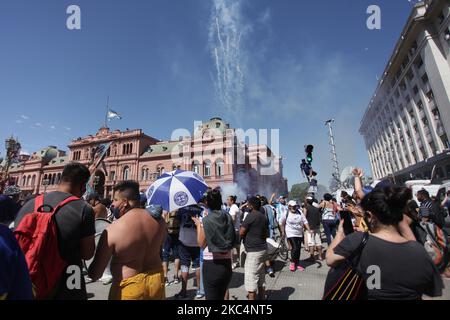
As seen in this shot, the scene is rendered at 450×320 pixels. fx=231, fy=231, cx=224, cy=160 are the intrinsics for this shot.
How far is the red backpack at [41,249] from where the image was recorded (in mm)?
1762

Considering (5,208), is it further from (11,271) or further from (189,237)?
(189,237)

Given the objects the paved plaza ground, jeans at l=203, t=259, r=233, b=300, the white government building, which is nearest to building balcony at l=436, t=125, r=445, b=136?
the white government building

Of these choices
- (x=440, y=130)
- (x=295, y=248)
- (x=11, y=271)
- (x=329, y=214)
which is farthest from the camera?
(x=440, y=130)

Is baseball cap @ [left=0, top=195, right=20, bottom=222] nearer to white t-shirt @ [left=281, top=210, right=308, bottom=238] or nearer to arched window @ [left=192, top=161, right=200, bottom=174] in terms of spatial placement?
white t-shirt @ [left=281, top=210, right=308, bottom=238]

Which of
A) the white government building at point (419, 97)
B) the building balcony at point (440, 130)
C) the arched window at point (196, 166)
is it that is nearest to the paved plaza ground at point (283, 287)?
the white government building at point (419, 97)

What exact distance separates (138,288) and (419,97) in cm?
3849

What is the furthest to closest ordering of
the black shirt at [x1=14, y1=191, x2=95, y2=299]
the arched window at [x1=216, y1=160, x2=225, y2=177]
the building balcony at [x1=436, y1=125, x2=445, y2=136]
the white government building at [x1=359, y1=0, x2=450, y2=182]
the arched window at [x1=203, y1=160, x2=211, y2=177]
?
the arched window at [x1=203, y1=160, x2=211, y2=177]
the arched window at [x1=216, y1=160, x2=225, y2=177]
the building balcony at [x1=436, y1=125, x2=445, y2=136]
the white government building at [x1=359, y1=0, x2=450, y2=182]
the black shirt at [x1=14, y1=191, x2=95, y2=299]

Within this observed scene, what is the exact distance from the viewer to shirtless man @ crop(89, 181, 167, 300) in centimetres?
225

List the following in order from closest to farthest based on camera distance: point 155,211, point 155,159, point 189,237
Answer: point 155,211, point 189,237, point 155,159

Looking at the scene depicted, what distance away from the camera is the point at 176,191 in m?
5.43

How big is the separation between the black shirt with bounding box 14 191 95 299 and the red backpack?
58mm

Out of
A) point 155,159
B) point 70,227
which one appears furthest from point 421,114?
point 155,159

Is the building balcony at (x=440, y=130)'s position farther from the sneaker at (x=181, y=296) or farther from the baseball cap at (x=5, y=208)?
the baseball cap at (x=5, y=208)

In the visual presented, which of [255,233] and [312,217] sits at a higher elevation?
[312,217]
